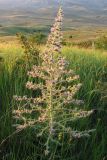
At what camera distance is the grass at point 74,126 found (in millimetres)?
5746

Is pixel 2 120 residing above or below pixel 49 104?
below

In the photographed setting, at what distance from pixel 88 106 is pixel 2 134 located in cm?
162

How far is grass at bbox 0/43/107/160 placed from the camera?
18.9 ft

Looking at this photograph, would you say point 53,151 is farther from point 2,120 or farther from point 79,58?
point 79,58

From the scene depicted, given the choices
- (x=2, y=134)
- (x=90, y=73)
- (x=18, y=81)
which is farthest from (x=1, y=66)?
(x=2, y=134)

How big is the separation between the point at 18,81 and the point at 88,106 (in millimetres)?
1210

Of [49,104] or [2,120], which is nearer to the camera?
[49,104]

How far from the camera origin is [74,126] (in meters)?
6.32

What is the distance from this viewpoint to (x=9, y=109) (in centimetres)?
644

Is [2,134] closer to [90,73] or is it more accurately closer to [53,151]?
[53,151]

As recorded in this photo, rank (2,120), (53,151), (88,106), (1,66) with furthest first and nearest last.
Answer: (1,66) < (88,106) < (2,120) < (53,151)

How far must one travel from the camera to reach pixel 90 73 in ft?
27.9

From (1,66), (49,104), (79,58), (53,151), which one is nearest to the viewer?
(49,104)

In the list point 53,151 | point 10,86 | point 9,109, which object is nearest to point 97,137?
point 53,151
